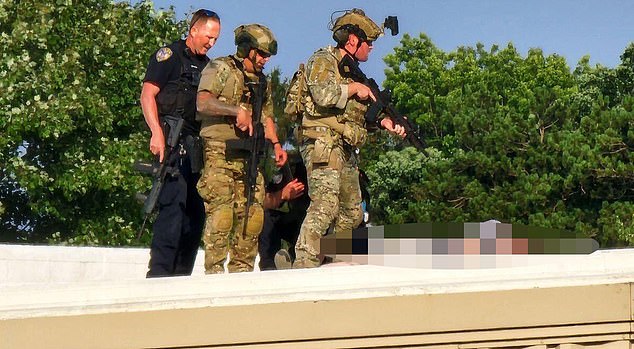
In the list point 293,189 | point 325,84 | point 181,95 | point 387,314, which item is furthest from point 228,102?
point 387,314

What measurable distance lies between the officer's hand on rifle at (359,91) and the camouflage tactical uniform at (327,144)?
0.06 meters

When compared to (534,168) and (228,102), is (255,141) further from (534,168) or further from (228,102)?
(534,168)

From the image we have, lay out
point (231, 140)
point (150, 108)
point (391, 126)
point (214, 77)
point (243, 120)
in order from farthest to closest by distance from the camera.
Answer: point (391, 126) → point (150, 108) → point (231, 140) → point (214, 77) → point (243, 120)

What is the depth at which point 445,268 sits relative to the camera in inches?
233

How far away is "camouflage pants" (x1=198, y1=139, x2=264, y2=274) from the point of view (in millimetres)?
9320

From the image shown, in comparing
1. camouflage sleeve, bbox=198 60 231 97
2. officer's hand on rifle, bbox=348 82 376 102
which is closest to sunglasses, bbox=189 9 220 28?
camouflage sleeve, bbox=198 60 231 97

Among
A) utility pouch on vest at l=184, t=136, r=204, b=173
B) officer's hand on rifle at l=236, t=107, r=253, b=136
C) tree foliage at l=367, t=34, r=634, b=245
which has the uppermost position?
tree foliage at l=367, t=34, r=634, b=245

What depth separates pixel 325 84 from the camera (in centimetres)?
953

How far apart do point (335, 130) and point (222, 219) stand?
930 mm

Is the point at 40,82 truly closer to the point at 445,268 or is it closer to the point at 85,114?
the point at 85,114

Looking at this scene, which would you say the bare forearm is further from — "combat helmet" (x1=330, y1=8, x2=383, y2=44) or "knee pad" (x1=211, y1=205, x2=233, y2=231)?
"combat helmet" (x1=330, y1=8, x2=383, y2=44)

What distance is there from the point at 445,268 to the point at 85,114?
27.8 m

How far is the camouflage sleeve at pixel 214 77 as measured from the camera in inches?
367

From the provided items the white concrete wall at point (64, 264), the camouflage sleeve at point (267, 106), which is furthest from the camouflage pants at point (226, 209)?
the white concrete wall at point (64, 264)
